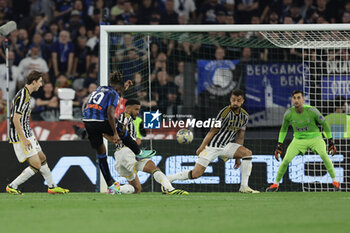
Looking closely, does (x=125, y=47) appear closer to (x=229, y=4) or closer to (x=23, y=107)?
(x=229, y=4)

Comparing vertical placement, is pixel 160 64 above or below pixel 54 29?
below

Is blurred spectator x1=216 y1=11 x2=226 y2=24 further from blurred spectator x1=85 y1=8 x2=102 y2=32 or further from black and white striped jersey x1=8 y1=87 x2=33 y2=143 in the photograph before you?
black and white striped jersey x1=8 y1=87 x2=33 y2=143

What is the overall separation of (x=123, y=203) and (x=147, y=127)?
451 cm

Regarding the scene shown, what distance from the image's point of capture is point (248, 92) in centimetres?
1481

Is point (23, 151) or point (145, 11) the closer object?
point (23, 151)

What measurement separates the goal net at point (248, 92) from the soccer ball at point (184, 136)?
0.49 meters

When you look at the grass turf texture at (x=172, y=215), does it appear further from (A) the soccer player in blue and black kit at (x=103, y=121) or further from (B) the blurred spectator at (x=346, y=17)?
(B) the blurred spectator at (x=346, y=17)

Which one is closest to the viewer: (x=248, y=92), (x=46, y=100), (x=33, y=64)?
(x=248, y=92)

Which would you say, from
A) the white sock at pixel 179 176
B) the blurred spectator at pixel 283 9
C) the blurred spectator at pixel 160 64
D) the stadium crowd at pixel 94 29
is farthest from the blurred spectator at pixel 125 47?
the blurred spectator at pixel 283 9

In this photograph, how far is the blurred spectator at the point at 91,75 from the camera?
1764cm

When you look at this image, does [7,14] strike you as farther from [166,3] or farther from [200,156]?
[200,156]

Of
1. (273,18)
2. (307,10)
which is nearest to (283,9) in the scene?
(273,18)

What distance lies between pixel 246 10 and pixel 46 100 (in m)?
6.38

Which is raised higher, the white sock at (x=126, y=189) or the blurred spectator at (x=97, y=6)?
the blurred spectator at (x=97, y=6)
